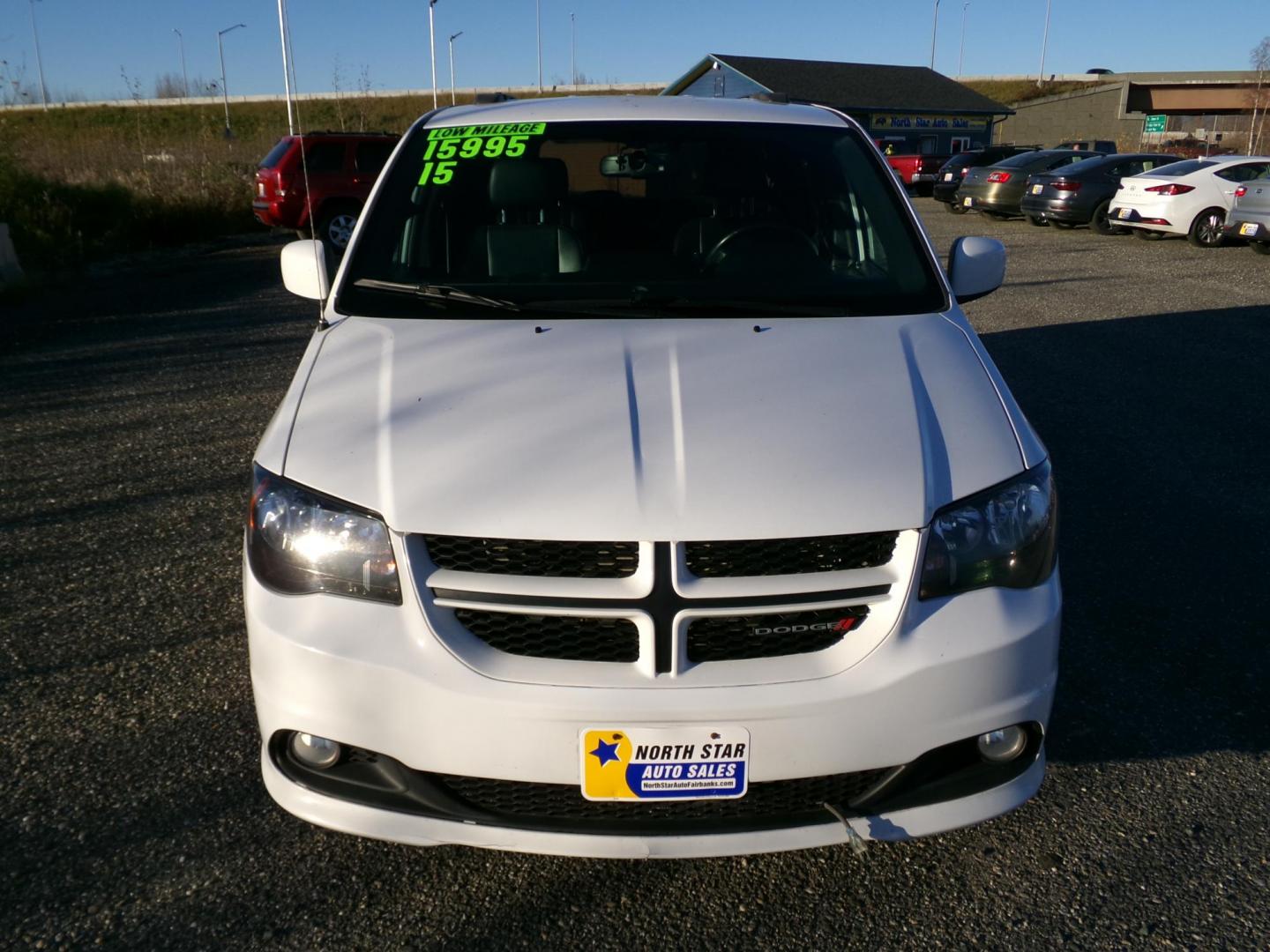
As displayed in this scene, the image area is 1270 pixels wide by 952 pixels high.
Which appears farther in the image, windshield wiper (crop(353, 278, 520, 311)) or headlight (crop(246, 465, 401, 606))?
windshield wiper (crop(353, 278, 520, 311))

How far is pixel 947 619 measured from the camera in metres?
2.15

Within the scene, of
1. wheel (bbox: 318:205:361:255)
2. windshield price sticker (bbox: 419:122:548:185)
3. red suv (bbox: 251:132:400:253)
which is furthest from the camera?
wheel (bbox: 318:205:361:255)

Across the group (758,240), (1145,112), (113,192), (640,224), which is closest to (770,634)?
(758,240)

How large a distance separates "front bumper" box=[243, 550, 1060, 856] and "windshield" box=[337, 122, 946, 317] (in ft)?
3.72

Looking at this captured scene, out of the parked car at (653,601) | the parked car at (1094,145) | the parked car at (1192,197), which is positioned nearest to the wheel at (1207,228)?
the parked car at (1192,197)

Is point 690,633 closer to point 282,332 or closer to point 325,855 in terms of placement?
point 325,855

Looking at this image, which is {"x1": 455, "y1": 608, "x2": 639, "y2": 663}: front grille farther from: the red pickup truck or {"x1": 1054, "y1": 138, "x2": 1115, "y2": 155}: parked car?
{"x1": 1054, "y1": 138, "x2": 1115, "y2": 155}: parked car

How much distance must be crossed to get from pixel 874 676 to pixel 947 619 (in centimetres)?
20

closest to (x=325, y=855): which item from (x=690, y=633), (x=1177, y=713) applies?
(x=690, y=633)

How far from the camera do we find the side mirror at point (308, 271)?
344 cm

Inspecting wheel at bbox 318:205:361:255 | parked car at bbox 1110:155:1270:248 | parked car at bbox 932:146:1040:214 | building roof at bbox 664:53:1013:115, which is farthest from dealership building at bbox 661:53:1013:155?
wheel at bbox 318:205:361:255

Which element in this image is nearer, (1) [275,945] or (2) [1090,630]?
(1) [275,945]

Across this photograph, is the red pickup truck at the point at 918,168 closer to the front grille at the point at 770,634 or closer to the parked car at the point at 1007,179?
the parked car at the point at 1007,179

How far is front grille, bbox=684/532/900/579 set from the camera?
82.5 inches
